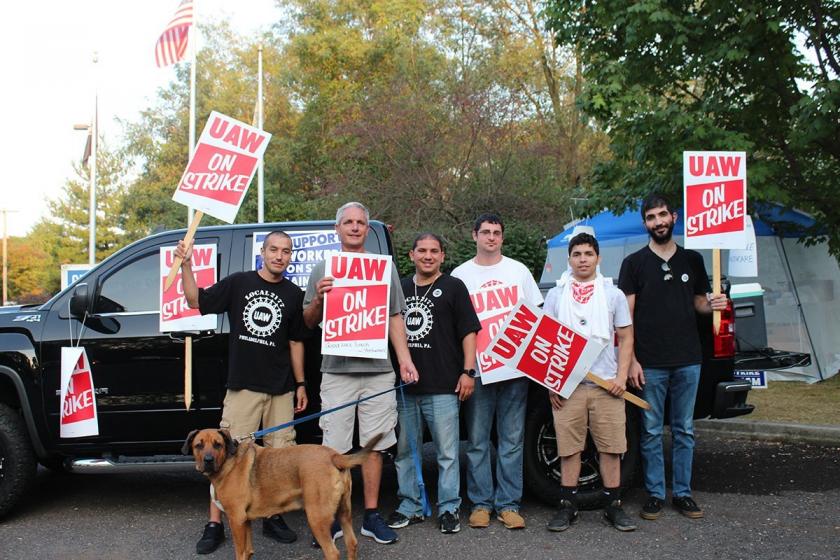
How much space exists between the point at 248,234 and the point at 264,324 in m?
1.03

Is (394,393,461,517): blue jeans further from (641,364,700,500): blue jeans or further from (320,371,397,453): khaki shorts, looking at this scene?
(641,364,700,500): blue jeans

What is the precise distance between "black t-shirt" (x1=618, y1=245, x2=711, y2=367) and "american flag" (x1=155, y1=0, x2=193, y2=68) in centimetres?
1689

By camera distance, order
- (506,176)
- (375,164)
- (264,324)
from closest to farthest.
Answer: (264,324), (506,176), (375,164)

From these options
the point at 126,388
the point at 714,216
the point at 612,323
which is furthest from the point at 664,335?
the point at 126,388

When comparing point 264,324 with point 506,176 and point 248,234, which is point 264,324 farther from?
point 506,176

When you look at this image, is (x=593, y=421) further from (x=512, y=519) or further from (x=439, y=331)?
(x=439, y=331)

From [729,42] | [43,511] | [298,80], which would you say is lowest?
[43,511]

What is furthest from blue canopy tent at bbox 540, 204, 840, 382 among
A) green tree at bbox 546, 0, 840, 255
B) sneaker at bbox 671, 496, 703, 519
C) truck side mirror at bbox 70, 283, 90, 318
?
truck side mirror at bbox 70, 283, 90, 318

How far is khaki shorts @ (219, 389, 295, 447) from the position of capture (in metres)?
4.97

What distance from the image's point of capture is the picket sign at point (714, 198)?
→ 18.3 ft

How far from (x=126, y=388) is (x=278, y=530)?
4.71ft

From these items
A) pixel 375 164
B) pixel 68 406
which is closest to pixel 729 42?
pixel 68 406

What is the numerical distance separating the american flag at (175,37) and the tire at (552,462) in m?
16.7

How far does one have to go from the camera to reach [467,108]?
20.8m
